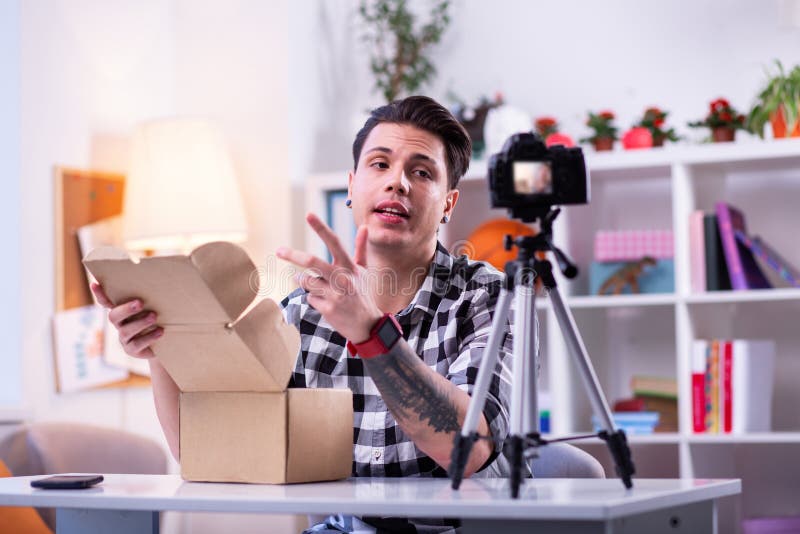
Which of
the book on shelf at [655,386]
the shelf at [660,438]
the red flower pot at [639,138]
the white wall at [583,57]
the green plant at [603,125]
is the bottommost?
the shelf at [660,438]

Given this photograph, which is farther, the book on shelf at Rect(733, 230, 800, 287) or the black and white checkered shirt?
the book on shelf at Rect(733, 230, 800, 287)

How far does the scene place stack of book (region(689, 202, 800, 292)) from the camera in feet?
10.7

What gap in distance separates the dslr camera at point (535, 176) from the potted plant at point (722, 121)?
7.40 feet

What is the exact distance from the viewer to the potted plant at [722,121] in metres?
3.34

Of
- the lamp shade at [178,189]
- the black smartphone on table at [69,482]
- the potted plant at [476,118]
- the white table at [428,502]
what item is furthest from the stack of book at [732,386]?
the black smartphone on table at [69,482]

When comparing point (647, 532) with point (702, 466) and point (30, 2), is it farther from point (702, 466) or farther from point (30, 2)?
point (30, 2)

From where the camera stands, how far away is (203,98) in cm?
381

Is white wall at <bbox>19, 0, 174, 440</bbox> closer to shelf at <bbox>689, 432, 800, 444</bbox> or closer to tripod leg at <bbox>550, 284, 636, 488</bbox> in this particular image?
shelf at <bbox>689, 432, 800, 444</bbox>

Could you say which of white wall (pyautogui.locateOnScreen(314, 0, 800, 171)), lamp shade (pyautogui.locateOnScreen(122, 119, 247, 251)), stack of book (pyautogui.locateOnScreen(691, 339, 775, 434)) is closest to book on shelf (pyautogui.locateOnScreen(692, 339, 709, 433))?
stack of book (pyautogui.locateOnScreen(691, 339, 775, 434))

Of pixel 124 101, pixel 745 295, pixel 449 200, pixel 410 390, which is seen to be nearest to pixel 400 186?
pixel 449 200

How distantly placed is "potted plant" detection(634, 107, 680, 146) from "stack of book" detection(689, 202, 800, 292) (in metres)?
0.27

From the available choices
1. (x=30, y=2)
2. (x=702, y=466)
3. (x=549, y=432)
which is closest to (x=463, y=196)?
(x=549, y=432)

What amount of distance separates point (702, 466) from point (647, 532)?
88.6 inches

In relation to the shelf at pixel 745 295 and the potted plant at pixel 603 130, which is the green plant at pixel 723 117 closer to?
the potted plant at pixel 603 130
